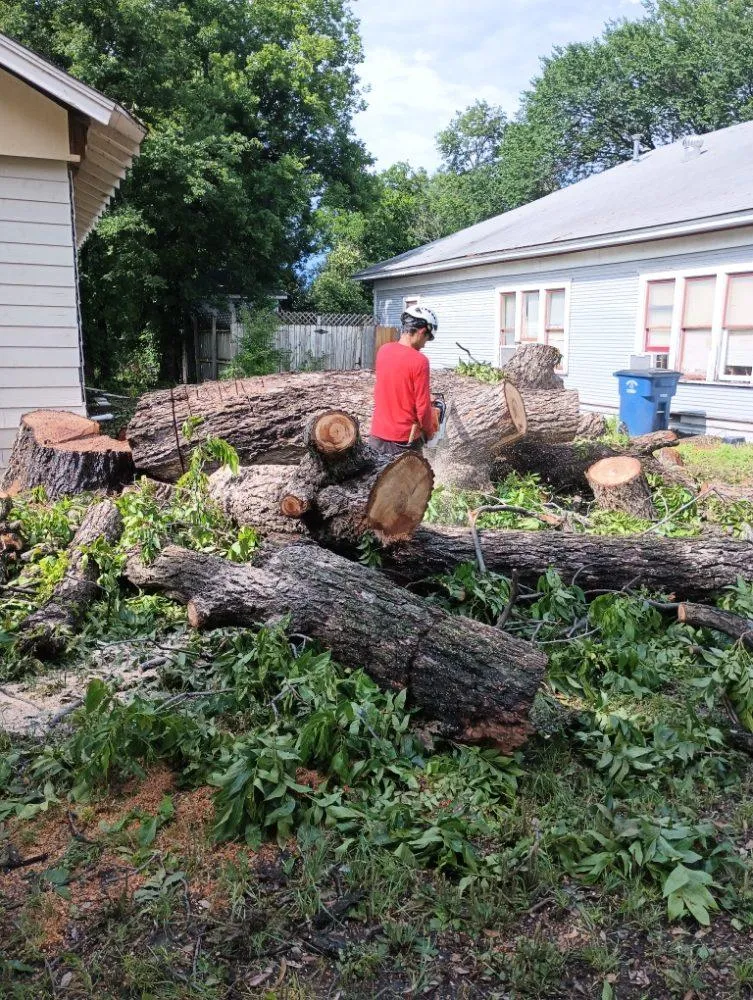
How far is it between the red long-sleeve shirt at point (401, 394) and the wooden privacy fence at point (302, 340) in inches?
614

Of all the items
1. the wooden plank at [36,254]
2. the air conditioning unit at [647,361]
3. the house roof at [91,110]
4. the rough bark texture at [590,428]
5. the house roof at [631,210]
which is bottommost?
the rough bark texture at [590,428]

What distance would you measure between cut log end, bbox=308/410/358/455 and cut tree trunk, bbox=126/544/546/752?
0.82m

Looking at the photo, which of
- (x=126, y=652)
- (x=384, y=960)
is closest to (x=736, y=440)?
(x=126, y=652)

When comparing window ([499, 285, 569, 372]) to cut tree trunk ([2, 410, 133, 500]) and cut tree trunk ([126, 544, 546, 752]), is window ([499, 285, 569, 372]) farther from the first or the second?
cut tree trunk ([126, 544, 546, 752])

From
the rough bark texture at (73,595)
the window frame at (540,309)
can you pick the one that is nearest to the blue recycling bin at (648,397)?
the window frame at (540,309)

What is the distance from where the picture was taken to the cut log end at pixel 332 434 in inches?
195

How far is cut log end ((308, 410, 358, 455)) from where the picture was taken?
495 cm

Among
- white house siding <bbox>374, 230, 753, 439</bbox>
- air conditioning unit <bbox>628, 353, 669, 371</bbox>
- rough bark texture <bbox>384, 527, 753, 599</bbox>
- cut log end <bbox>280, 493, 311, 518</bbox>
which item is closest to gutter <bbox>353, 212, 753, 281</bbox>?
white house siding <bbox>374, 230, 753, 439</bbox>

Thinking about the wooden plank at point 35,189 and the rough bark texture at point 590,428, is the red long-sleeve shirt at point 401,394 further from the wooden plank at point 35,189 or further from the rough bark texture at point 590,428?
the wooden plank at point 35,189

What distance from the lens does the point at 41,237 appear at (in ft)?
24.2

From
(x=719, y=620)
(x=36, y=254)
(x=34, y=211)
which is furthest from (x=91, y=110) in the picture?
(x=719, y=620)

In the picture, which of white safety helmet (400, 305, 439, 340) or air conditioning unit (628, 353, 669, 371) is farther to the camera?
air conditioning unit (628, 353, 669, 371)

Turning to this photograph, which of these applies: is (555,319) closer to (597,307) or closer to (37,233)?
(597,307)

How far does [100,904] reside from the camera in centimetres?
268
